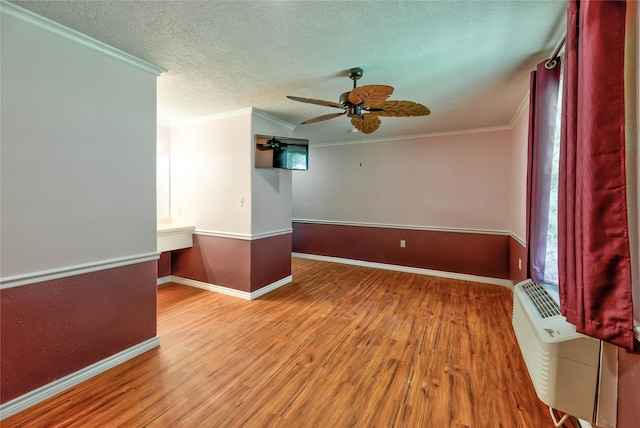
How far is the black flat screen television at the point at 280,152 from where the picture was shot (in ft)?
10.8

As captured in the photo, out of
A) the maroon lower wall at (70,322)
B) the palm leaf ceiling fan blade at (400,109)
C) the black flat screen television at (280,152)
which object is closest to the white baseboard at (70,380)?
the maroon lower wall at (70,322)

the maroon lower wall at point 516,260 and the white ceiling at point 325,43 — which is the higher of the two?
the white ceiling at point 325,43

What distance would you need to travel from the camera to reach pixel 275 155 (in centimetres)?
340

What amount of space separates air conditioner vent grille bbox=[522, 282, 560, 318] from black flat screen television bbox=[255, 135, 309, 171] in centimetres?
266

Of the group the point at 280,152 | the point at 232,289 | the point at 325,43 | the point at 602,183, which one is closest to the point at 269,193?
the point at 280,152

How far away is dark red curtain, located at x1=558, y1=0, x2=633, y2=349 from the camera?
106 centimetres

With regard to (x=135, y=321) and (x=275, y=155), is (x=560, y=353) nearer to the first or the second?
(x=135, y=321)

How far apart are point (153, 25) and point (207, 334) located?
240cm

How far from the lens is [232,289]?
134 inches

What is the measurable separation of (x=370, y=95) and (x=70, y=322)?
8.26 ft

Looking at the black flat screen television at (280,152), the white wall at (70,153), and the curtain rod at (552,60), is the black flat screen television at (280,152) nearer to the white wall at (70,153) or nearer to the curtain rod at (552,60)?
the white wall at (70,153)

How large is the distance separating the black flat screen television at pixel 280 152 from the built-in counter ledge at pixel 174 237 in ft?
4.40

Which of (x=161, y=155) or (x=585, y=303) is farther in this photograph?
(x=161, y=155)

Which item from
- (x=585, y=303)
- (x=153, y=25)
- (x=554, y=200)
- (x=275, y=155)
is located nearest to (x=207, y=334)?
(x=275, y=155)
